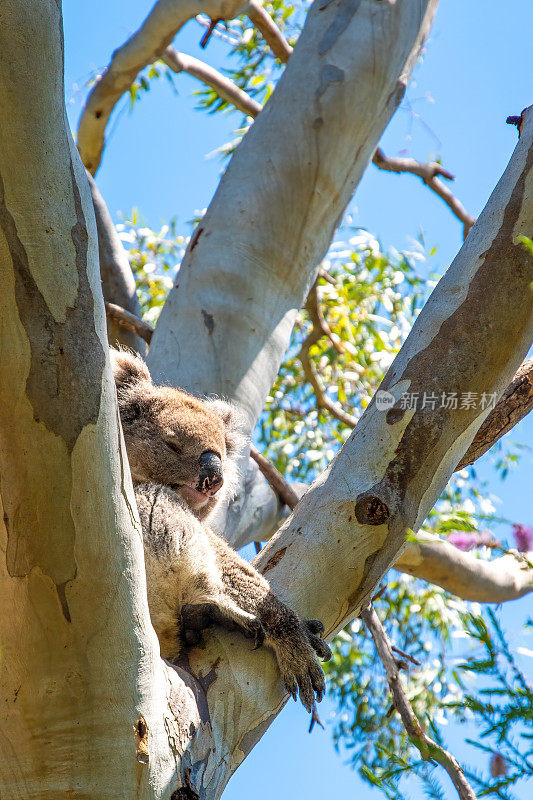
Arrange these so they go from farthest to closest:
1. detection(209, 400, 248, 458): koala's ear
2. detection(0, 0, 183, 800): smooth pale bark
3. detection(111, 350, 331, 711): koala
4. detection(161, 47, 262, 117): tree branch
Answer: detection(161, 47, 262, 117): tree branch
detection(209, 400, 248, 458): koala's ear
detection(111, 350, 331, 711): koala
detection(0, 0, 183, 800): smooth pale bark

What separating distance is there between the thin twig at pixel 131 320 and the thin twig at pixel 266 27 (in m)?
1.75

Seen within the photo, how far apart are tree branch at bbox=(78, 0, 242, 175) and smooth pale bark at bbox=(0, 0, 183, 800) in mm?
2743

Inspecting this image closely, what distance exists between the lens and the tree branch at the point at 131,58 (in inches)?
144

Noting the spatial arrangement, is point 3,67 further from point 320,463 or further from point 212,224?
point 320,463

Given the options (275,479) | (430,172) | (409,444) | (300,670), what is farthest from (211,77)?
(300,670)

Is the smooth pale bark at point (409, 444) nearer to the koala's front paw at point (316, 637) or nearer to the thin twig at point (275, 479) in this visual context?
the koala's front paw at point (316, 637)

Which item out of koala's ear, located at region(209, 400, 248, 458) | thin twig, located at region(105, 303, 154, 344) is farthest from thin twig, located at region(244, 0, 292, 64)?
koala's ear, located at region(209, 400, 248, 458)

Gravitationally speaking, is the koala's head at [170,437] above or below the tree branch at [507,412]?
below

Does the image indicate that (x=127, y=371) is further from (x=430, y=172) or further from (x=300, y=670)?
(x=430, y=172)

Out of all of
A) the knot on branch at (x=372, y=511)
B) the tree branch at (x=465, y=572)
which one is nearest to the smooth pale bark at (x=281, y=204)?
the tree branch at (x=465, y=572)

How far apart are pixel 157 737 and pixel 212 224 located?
203 cm

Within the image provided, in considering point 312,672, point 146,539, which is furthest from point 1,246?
point 312,672

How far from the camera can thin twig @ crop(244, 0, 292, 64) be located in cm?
408

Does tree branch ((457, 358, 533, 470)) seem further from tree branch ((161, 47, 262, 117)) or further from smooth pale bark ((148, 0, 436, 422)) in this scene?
tree branch ((161, 47, 262, 117))
